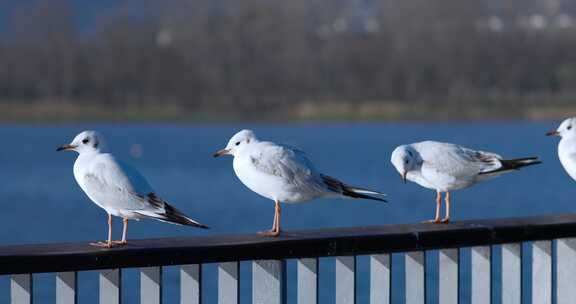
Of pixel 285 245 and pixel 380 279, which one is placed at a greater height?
pixel 285 245

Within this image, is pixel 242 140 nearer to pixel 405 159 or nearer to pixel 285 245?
pixel 405 159

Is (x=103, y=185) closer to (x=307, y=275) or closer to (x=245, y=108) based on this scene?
(x=307, y=275)

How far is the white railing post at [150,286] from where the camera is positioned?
3549mm

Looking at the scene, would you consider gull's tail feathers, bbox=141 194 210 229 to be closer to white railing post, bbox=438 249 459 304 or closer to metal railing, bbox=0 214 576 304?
metal railing, bbox=0 214 576 304

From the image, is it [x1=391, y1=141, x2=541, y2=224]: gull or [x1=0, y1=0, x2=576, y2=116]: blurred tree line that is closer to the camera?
[x1=391, y1=141, x2=541, y2=224]: gull

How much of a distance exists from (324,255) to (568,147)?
2.23 m

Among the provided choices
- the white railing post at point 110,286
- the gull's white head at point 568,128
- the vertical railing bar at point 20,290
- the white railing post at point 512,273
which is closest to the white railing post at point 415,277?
the white railing post at point 512,273

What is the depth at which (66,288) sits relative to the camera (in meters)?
3.45

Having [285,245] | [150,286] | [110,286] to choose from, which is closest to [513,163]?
[285,245]

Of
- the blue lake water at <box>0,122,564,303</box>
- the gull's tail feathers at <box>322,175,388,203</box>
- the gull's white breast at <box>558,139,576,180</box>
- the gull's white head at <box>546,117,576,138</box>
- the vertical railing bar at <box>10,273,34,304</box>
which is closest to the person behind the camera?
the vertical railing bar at <box>10,273,34,304</box>

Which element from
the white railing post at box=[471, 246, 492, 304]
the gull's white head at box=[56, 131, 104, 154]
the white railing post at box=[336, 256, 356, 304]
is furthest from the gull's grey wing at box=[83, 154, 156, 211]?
the white railing post at box=[471, 246, 492, 304]

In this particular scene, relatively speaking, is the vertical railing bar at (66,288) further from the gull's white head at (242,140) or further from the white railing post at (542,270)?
the white railing post at (542,270)

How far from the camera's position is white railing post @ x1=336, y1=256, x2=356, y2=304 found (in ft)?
12.5

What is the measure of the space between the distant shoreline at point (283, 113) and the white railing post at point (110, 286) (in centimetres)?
5242
